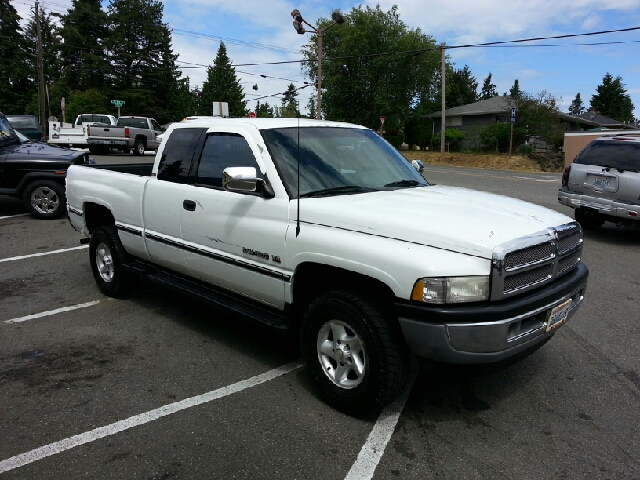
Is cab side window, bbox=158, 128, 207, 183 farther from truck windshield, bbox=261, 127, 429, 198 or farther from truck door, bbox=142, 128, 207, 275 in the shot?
truck windshield, bbox=261, 127, 429, 198

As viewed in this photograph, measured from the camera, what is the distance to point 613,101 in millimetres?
86750

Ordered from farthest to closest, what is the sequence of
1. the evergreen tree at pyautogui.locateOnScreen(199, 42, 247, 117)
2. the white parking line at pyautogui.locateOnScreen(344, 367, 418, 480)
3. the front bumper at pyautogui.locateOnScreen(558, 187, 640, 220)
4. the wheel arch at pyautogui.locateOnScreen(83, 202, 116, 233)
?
the evergreen tree at pyautogui.locateOnScreen(199, 42, 247, 117) < the front bumper at pyautogui.locateOnScreen(558, 187, 640, 220) < the wheel arch at pyautogui.locateOnScreen(83, 202, 116, 233) < the white parking line at pyautogui.locateOnScreen(344, 367, 418, 480)

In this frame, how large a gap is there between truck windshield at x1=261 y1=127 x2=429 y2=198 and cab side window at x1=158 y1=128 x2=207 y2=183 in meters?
0.86

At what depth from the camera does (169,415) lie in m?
3.53

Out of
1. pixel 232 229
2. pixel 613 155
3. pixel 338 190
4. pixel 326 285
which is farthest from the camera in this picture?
pixel 613 155

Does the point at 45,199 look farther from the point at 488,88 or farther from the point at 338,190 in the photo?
the point at 488,88

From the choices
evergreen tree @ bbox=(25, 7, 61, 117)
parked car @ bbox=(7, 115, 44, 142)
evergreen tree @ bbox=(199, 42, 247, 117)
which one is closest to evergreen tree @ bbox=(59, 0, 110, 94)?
evergreen tree @ bbox=(25, 7, 61, 117)

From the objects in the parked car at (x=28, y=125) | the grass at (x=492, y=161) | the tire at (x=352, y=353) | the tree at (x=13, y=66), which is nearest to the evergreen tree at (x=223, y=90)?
the tree at (x=13, y=66)

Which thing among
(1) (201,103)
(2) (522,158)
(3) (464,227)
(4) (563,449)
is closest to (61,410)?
(3) (464,227)

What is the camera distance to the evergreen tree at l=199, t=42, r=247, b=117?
64312mm

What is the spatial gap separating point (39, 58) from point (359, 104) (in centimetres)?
2887

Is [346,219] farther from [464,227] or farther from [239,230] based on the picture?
[239,230]

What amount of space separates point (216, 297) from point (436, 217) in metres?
2.02

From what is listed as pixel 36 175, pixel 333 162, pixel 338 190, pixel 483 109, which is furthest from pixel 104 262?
pixel 483 109
